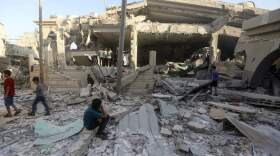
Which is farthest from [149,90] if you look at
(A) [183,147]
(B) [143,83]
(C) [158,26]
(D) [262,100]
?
(C) [158,26]

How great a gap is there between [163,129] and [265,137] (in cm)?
252

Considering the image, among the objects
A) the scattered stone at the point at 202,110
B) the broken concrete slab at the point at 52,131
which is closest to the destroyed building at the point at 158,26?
the scattered stone at the point at 202,110

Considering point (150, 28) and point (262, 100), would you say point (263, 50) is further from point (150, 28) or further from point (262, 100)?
point (150, 28)

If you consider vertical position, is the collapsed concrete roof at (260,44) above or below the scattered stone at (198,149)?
above

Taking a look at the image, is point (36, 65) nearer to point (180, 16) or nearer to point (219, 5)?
point (180, 16)

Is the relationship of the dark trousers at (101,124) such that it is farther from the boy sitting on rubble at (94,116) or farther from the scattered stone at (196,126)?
the scattered stone at (196,126)

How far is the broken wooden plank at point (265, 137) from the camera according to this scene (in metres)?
5.68

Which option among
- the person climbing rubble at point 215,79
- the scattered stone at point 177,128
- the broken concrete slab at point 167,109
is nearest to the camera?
the scattered stone at point 177,128

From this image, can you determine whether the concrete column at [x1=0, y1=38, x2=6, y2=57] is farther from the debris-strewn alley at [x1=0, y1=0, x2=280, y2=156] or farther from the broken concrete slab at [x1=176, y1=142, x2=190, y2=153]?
the broken concrete slab at [x1=176, y1=142, x2=190, y2=153]

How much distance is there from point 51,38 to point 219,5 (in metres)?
13.4

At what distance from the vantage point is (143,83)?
447 inches

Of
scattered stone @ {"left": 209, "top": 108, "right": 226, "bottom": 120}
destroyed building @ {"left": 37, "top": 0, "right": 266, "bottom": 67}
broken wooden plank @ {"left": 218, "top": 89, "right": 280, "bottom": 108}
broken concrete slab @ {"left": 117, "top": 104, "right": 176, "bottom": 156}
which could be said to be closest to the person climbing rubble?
broken wooden plank @ {"left": 218, "top": 89, "right": 280, "bottom": 108}

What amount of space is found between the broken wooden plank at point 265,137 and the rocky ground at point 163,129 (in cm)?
13

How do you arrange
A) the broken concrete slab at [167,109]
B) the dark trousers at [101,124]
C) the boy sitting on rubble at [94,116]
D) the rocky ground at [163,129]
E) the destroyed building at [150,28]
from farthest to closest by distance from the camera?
the destroyed building at [150,28] → the broken concrete slab at [167,109] → the dark trousers at [101,124] → the boy sitting on rubble at [94,116] → the rocky ground at [163,129]
